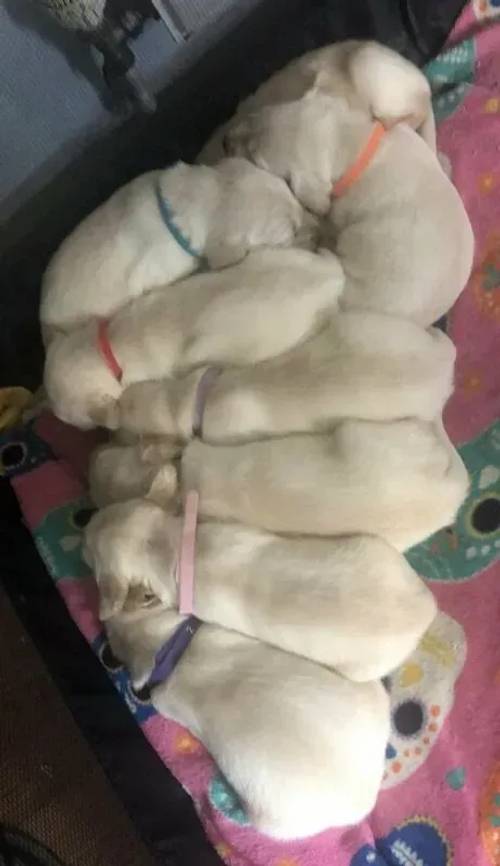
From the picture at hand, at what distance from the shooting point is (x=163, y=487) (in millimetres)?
1619

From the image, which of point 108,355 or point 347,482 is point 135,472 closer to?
point 108,355

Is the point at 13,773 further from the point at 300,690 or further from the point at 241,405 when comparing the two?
the point at 241,405

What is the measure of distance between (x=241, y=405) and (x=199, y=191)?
1.33ft

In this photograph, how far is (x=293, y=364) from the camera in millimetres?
1622

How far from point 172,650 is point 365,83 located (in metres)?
1.01

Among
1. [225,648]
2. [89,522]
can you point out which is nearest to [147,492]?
[89,522]

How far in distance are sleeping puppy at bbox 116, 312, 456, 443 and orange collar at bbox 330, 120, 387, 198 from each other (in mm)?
272

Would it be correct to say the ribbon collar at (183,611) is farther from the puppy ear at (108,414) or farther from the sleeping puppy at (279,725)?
the puppy ear at (108,414)

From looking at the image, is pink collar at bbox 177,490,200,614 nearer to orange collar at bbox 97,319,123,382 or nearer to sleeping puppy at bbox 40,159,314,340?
orange collar at bbox 97,319,123,382

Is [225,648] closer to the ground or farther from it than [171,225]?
closer to the ground

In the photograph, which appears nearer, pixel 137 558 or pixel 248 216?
pixel 137 558

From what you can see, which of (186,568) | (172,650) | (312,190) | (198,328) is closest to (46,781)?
(172,650)

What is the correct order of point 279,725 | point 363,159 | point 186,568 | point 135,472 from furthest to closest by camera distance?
point 363,159, point 135,472, point 186,568, point 279,725

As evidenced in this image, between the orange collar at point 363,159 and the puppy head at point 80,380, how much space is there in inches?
19.5
